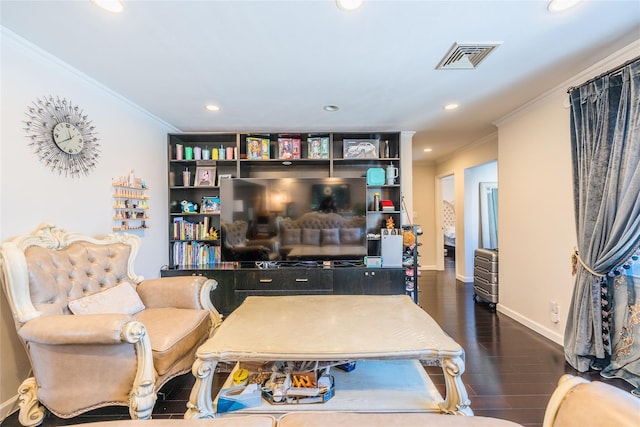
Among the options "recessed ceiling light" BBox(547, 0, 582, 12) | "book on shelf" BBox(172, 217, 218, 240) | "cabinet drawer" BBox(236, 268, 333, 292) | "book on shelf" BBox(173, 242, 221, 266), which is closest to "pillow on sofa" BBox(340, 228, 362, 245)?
"cabinet drawer" BBox(236, 268, 333, 292)

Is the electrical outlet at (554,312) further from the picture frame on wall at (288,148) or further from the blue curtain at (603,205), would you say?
the picture frame on wall at (288,148)

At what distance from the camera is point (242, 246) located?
137 inches

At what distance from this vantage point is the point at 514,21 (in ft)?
5.30

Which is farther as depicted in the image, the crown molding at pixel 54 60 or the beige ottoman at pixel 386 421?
the crown molding at pixel 54 60

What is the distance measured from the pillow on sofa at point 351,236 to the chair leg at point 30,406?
9.14 feet

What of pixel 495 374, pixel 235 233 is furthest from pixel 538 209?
pixel 235 233

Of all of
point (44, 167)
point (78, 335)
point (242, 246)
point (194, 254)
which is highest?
point (44, 167)

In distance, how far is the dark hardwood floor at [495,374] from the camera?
1695 millimetres

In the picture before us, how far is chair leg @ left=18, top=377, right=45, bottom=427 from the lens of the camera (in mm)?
1545

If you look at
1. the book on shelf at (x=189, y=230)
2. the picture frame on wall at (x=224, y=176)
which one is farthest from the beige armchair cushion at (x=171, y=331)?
the picture frame on wall at (x=224, y=176)

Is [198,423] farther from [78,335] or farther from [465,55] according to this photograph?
[465,55]

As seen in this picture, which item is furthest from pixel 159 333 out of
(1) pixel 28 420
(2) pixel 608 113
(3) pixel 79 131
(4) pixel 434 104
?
(2) pixel 608 113

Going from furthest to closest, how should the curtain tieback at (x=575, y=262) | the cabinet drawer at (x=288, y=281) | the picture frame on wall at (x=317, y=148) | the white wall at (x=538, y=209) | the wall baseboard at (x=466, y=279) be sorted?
the wall baseboard at (x=466, y=279)
the picture frame on wall at (x=317, y=148)
the cabinet drawer at (x=288, y=281)
the white wall at (x=538, y=209)
the curtain tieback at (x=575, y=262)

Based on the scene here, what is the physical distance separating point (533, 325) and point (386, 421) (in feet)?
9.31
